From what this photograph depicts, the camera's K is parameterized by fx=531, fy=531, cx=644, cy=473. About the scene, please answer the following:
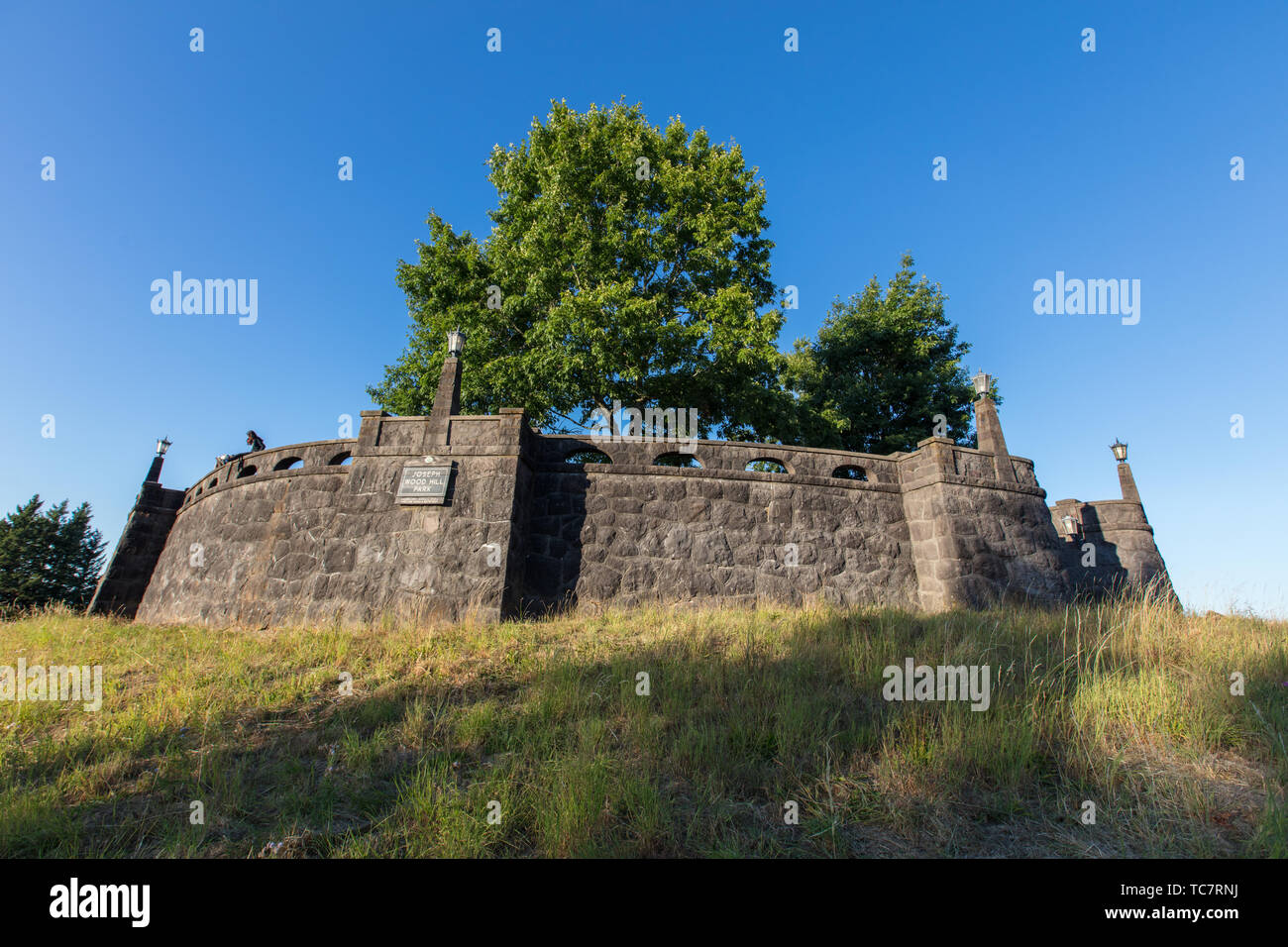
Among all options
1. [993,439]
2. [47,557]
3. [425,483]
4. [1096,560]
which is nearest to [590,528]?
[425,483]

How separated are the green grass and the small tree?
1428 cm

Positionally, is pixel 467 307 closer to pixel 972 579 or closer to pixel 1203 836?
pixel 972 579

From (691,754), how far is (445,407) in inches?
338

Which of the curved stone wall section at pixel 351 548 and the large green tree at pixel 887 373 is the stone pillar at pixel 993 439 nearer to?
the large green tree at pixel 887 373

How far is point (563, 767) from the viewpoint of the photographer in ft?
12.0

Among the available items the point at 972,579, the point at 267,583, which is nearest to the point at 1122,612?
the point at 972,579

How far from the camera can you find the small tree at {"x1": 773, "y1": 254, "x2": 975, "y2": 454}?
20547 mm

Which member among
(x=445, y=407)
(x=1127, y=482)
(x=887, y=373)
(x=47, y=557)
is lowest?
(x=47, y=557)

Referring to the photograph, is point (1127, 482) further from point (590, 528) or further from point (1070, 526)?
point (590, 528)

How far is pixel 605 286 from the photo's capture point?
15188 mm

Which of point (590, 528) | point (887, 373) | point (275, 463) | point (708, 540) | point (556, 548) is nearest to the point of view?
point (556, 548)

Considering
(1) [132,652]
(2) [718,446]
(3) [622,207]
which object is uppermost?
(3) [622,207]

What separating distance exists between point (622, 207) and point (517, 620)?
44.7 feet
